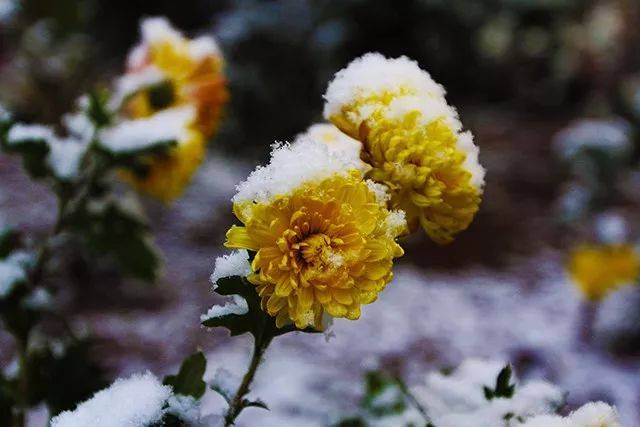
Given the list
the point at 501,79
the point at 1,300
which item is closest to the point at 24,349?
the point at 1,300

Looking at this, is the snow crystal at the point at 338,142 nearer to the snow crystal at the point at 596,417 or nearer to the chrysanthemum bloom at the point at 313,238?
the chrysanthemum bloom at the point at 313,238

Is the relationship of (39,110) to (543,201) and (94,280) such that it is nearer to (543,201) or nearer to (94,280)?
(94,280)

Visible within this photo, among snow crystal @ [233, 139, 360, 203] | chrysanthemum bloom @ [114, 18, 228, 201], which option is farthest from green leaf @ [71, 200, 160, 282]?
snow crystal @ [233, 139, 360, 203]

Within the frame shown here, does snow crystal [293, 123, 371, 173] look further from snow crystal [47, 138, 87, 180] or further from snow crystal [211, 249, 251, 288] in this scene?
snow crystal [47, 138, 87, 180]

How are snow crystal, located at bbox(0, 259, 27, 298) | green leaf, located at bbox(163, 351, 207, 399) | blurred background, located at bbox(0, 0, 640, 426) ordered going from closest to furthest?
green leaf, located at bbox(163, 351, 207, 399), snow crystal, located at bbox(0, 259, 27, 298), blurred background, located at bbox(0, 0, 640, 426)

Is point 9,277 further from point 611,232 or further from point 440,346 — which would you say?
point 611,232

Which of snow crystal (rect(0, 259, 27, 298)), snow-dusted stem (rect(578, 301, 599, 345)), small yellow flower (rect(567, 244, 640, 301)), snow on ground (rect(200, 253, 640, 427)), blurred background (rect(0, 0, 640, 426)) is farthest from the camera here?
snow-dusted stem (rect(578, 301, 599, 345))

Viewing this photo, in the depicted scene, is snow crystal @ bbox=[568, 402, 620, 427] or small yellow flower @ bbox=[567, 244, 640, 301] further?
small yellow flower @ bbox=[567, 244, 640, 301]
